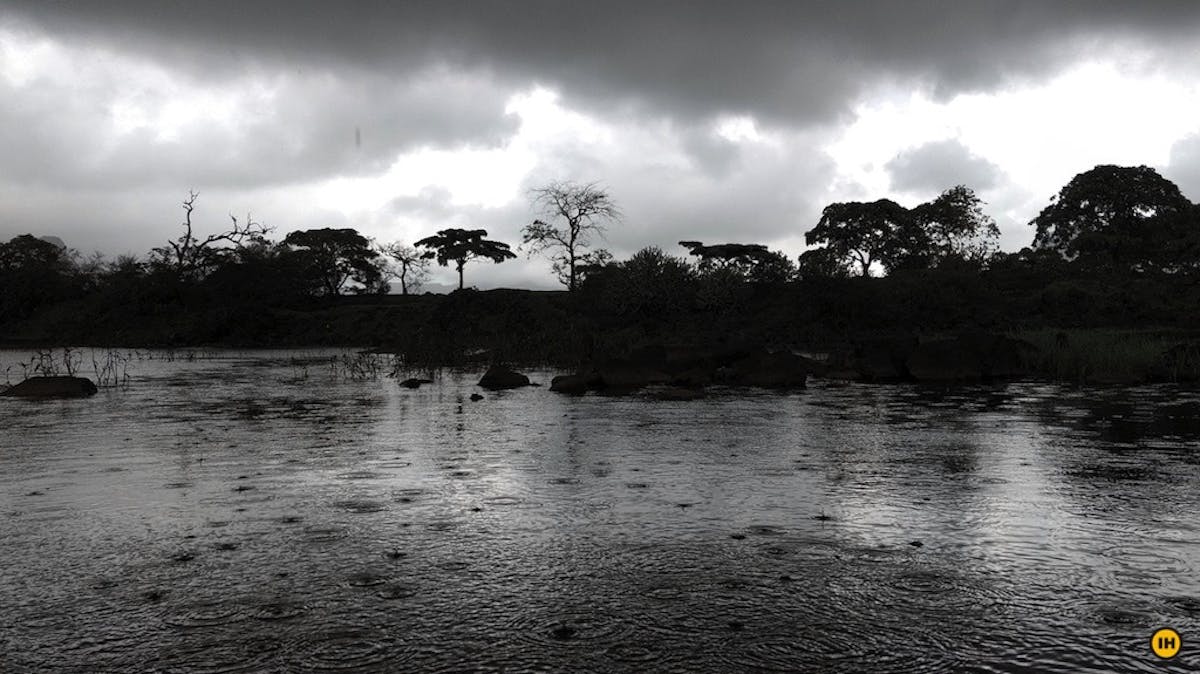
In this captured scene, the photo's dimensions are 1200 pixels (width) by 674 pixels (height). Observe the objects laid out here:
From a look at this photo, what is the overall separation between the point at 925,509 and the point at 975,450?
4258 mm

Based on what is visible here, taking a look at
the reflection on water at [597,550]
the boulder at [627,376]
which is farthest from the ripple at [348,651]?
the boulder at [627,376]

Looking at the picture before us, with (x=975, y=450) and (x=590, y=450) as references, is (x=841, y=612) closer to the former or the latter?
(x=590, y=450)

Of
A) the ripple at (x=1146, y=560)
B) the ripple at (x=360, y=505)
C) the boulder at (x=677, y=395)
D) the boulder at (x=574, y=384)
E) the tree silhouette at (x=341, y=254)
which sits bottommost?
the ripple at (x=360, y=505)

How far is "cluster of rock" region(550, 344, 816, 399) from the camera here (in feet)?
72.2

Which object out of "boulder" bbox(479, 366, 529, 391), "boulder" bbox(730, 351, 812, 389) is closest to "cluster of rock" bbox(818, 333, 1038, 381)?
"boulder" bbox(730, 351, 812, 389)

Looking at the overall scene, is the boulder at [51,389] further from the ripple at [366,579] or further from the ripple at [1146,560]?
the ripple at [1146,560]

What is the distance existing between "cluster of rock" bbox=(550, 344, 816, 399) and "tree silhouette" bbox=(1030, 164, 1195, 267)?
157 feet

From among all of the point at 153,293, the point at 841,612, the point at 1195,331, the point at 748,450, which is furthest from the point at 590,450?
the point at 153,293

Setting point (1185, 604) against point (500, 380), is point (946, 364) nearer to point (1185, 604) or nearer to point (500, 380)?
point (500, 380)

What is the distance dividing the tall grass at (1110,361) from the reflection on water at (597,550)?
11.8 meters

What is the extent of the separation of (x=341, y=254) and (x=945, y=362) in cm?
7116

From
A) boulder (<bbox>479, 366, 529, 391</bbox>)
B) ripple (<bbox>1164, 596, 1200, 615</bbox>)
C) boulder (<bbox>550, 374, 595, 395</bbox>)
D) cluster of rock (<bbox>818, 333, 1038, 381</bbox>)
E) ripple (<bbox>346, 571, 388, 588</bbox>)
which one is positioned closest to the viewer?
ripple (<bbox>1164, 596, 1200, 615</bbox>)

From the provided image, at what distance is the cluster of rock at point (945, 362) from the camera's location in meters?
24.8

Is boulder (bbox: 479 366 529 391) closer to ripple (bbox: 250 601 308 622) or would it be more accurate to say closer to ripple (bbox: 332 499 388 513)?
ripple (bbox: 332 499 388 513)
